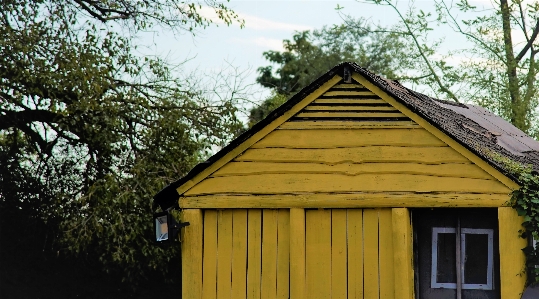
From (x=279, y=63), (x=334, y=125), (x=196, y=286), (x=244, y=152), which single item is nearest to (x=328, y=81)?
(x=334, y=125)

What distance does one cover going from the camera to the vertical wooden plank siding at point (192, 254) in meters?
10.6

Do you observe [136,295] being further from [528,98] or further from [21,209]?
[528,98]

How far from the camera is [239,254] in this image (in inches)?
420

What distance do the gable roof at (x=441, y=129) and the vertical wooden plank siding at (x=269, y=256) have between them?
106 centimetres

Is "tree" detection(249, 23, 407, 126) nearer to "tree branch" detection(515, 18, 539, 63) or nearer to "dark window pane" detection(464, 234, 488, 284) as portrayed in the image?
"tree branch" detection(515, 18, 539, 63)

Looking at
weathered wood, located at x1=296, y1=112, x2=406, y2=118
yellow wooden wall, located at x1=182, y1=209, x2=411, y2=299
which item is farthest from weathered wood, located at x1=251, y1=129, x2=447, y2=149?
yellow wooden wall, located at x1=182, y1=209, x2=411, y2=299

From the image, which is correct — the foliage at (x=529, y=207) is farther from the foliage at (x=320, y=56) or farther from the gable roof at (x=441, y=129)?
the foliage at (x=320, y=56)

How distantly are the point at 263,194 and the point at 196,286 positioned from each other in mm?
1455

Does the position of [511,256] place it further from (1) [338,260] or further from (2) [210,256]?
(2) [210,256]

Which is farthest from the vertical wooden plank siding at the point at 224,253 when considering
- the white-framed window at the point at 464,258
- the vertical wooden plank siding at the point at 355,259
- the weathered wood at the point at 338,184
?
the white-framed window at the point at 464,258

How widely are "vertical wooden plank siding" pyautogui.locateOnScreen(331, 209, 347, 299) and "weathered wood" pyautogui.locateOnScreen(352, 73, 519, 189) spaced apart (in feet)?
4.87

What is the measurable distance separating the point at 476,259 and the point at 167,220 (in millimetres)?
3930

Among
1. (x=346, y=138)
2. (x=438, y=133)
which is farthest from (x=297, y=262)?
(x=438, y=133)

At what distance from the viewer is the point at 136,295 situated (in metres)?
18.4
